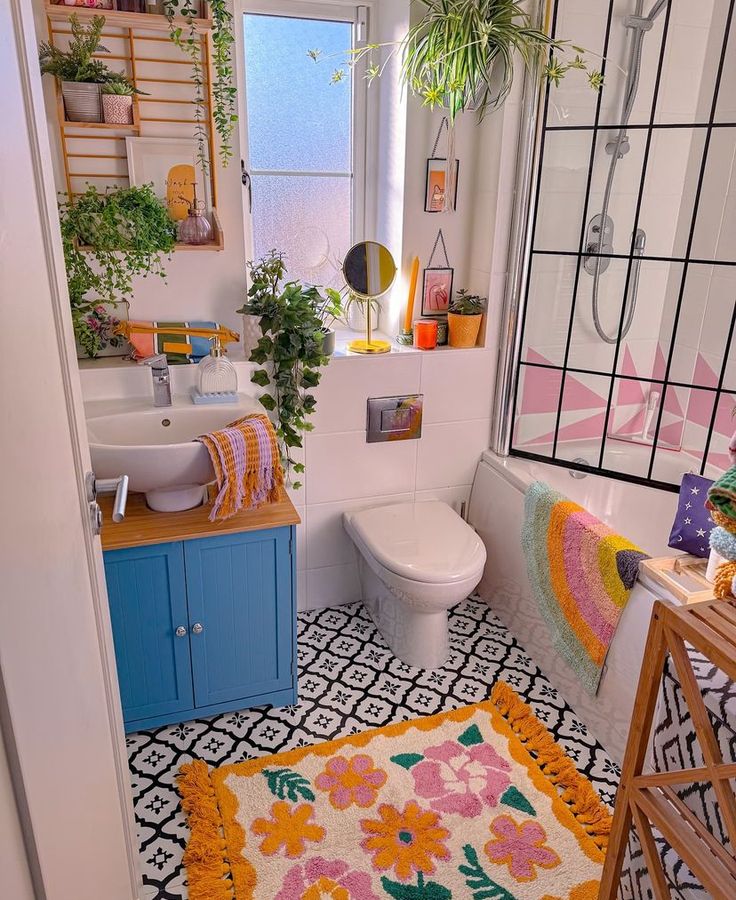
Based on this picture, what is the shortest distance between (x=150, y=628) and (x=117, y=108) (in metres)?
1.52

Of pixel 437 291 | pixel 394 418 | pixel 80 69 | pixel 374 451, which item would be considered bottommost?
pixel 374 451

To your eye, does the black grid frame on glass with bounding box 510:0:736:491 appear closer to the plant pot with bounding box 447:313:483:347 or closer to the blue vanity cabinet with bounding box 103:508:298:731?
the plant pot with bounding box 447:313:483:347

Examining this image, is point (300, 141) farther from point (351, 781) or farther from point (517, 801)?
point (517, 801)

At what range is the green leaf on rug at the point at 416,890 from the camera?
1.73 metres

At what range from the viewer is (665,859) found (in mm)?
1248

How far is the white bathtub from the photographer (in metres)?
2.46

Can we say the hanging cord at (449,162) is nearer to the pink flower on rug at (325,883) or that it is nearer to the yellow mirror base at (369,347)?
the yellow mirror base at (369,347)

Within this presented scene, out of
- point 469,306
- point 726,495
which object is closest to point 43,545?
point 726,495

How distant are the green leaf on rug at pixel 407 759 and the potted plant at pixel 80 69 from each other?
2065 millimetres

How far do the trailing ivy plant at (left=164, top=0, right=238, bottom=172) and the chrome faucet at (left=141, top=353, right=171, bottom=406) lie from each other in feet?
2.13

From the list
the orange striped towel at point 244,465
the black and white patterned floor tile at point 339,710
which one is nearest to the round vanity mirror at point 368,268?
the orange striped towel at point 244,465

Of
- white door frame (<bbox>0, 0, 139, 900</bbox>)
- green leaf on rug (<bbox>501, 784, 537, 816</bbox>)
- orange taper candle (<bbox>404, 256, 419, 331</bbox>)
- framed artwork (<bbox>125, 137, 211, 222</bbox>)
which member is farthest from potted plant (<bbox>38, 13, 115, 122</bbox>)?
green leaf on rug (<bbox>501, 784, 537, 816</bbox>)

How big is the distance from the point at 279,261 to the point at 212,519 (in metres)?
0.93

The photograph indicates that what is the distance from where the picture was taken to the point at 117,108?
2148 mm
